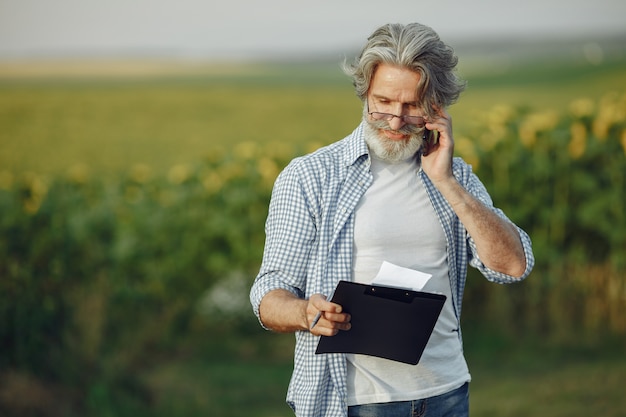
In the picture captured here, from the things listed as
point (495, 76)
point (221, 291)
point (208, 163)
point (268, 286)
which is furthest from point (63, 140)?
point (268, 286)

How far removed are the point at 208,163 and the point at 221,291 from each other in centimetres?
75

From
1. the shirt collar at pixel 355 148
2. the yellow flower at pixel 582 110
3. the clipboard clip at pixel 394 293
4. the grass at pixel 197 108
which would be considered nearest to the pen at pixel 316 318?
the clipboard clip at pixel 394 293

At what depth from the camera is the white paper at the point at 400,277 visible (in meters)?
2.20

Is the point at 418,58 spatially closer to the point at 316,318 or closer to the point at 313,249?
the point at 313,249

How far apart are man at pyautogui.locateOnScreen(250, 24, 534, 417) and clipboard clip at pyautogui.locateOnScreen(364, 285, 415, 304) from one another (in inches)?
5.9

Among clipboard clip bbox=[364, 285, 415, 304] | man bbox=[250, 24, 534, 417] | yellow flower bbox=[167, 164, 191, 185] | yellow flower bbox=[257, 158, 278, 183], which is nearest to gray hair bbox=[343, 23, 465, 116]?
man bbox=[250, 24, 534, 417]

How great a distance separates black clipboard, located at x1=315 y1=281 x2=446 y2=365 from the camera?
212cm

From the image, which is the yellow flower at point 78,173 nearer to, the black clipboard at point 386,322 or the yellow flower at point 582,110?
the yellow flower at point 582,110

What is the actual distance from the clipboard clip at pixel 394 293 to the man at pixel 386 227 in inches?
5.9

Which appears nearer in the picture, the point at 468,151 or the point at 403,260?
the point at 403,260

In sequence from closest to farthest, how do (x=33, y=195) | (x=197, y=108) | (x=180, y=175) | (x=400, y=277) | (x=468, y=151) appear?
1. (x=400, y=277)
2. (x=33, y=195)
3. (x=180, y=175)
4. (x=468, y=151)
5. (x=197, y=108)

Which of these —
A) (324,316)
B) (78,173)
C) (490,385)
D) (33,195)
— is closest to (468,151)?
(490,385)

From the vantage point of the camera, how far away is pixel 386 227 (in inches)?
90.8

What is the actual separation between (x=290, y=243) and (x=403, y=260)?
30 centimetres
